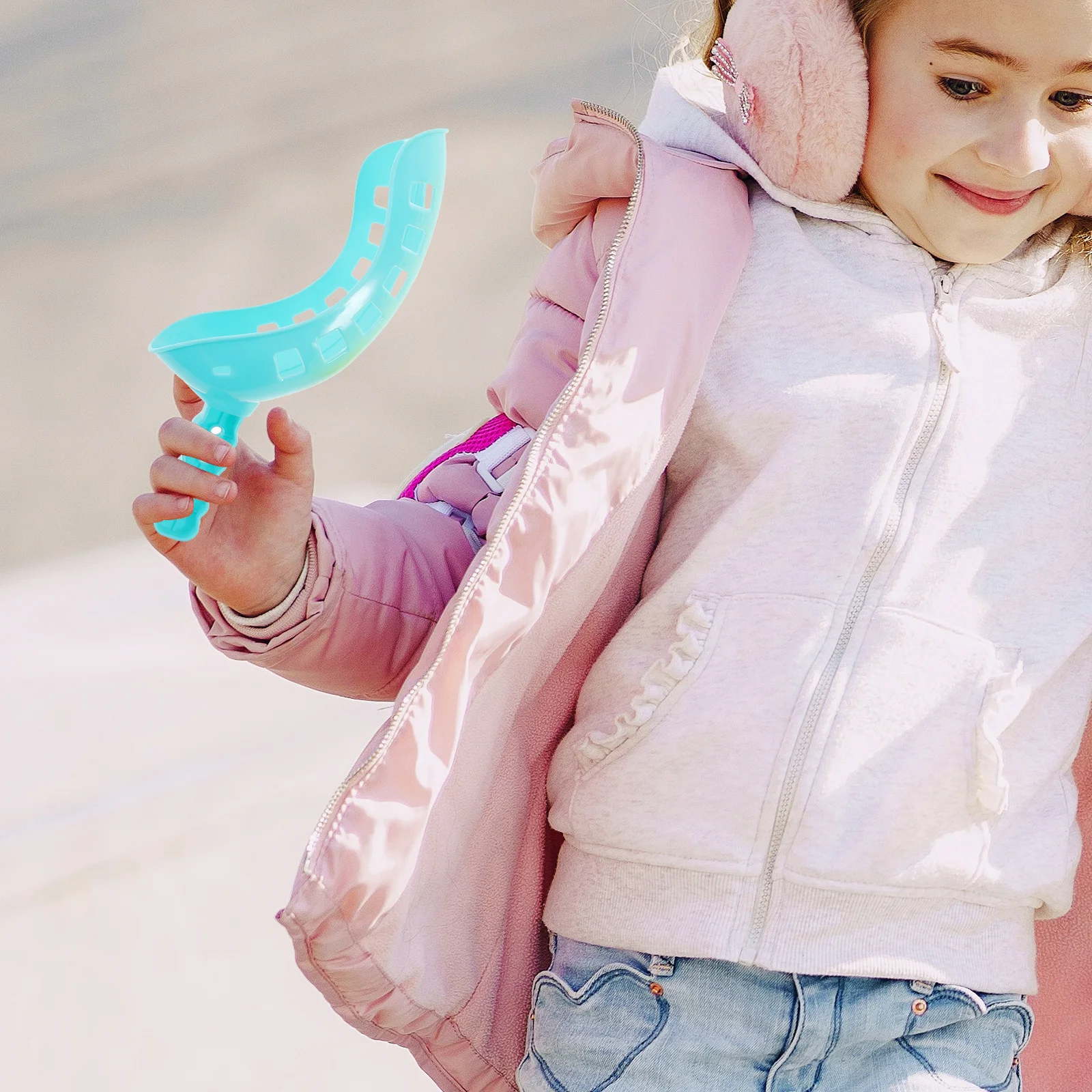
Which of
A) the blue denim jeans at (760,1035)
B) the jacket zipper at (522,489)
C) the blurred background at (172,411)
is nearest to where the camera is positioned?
the jacket zipper at (522,489)

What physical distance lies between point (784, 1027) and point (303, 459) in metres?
0.46

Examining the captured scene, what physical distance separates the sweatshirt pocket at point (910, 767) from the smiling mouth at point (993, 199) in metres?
0.27

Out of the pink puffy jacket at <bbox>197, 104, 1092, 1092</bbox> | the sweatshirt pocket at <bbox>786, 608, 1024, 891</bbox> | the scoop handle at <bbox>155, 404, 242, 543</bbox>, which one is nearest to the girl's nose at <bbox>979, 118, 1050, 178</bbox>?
the pink puffy jacket at <bbox>197, 104, 1092, 1092</bbox>

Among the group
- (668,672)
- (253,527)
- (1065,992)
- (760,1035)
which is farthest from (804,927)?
(253,527)

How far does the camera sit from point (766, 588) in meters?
0.98

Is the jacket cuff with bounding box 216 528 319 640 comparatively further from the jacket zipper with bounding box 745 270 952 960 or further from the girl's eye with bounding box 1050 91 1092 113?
the girl's eye with bounding box 1050 91 1092 113

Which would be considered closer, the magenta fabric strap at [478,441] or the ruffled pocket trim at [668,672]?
the ruffled pocket trim at [668,672]

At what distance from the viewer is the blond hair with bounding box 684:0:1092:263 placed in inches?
39.4

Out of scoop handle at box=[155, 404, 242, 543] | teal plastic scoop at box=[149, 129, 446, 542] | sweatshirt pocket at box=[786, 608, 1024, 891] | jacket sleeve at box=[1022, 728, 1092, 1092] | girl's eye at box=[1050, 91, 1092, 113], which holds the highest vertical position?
girl's eye at box=[1050, 91, 1092, 113]

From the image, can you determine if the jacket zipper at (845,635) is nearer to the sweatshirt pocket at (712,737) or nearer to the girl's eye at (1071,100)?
the sweatshirt pocket at (712,737)

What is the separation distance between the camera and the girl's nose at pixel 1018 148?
3.15 feet

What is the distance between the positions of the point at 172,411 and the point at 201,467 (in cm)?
186

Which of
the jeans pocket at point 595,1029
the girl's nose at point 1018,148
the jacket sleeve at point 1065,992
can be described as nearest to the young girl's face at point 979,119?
the girl's nose at point 1018,148

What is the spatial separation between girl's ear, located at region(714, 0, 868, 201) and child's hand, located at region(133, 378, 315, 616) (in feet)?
1.21
